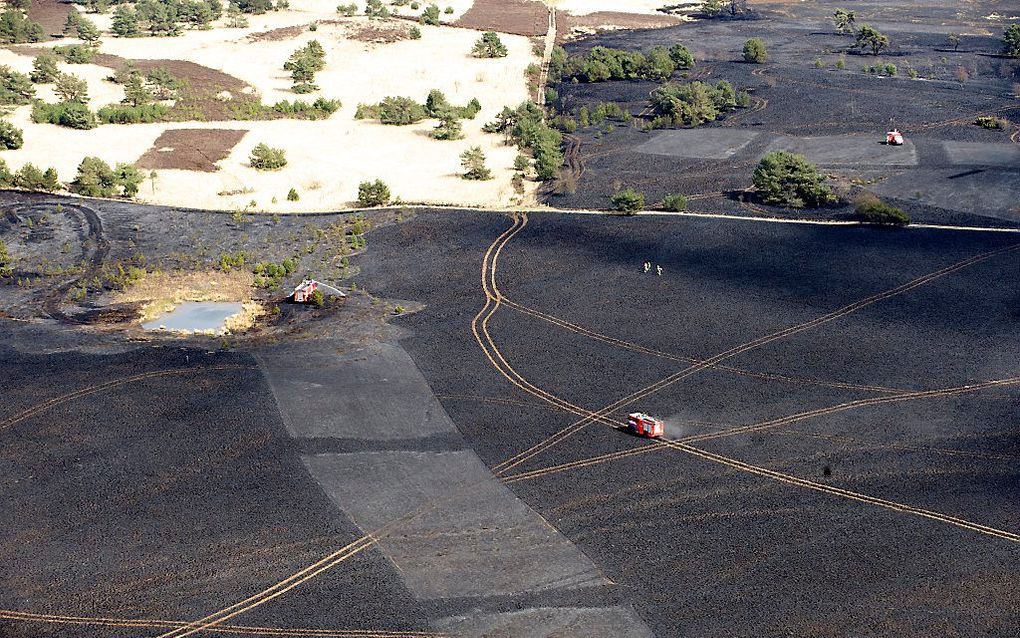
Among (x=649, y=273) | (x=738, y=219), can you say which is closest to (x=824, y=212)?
(x=738, y=219)

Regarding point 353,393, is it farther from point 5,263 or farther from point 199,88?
point 199,88

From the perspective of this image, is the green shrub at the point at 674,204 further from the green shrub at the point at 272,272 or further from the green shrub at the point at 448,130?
the green shrub at the point at 448,130

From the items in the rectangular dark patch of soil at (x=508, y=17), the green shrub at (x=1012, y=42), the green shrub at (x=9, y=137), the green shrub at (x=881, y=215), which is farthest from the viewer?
the rectangular dark patch of soil at (x=508, y=17)

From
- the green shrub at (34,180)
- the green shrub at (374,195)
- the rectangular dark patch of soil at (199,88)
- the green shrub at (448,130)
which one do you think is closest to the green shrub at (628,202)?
the green shrub at (374,195)

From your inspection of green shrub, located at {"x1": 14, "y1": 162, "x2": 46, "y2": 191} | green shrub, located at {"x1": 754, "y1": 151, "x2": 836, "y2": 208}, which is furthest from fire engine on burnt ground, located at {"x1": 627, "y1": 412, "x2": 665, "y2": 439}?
green shrub, located at {"x1": 14, "y1": 162, "x2": 46, "y2": 191}

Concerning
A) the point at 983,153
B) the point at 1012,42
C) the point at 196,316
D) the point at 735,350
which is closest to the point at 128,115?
the point at 196,316

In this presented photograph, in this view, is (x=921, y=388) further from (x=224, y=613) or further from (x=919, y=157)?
(x=919, y=157)
